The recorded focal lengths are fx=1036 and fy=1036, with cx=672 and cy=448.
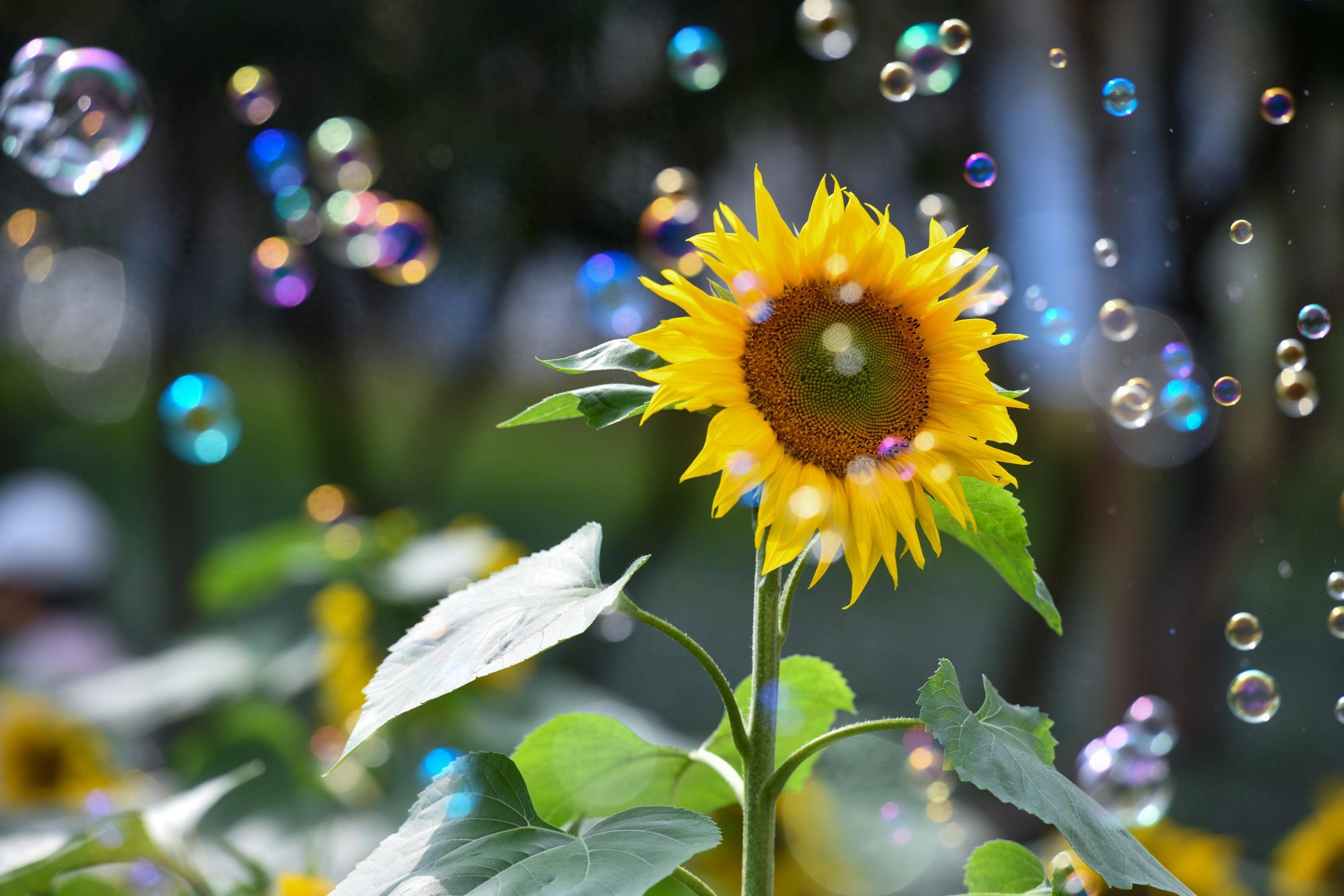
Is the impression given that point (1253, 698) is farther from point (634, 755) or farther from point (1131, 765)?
point (634, 755)

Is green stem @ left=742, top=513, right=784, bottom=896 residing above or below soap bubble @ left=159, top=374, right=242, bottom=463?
below

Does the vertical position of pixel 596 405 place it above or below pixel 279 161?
below

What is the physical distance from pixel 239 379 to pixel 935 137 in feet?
10.1

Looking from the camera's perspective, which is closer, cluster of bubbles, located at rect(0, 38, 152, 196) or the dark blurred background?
cluster of bubbles, located at rect(0, 38, 152, 196)

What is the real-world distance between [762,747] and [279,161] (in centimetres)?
144

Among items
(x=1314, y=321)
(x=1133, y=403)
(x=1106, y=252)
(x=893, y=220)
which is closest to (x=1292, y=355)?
(x=1314, y=321)

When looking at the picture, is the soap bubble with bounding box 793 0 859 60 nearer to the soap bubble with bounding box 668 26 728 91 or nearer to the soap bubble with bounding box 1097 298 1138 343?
the soap bubble with bounding box 668 26 728 91

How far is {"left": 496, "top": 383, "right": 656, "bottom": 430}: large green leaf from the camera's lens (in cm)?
48

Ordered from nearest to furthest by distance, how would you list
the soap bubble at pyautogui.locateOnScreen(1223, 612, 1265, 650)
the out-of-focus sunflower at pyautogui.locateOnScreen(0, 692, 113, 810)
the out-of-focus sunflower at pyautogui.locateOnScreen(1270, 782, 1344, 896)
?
the soap bubble at pyautogui.locateOnScreen(1223, 612, 1265, 650) < the out-of-focus sunflower at pyautogui.locateOnScreen(1270, 782, 1344, 896) < the out-of-focus sunflower at pyautogui.locateOnScreen(0, 692, 113, 810)

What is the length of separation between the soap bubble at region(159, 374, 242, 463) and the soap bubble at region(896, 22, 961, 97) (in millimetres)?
1082

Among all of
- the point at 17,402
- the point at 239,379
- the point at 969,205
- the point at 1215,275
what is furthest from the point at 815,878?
the point at 17,402

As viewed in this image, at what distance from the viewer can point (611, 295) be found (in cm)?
134

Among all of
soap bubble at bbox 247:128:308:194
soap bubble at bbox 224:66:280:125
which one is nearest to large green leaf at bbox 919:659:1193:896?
soap bubble at bbox 224:66:280:125

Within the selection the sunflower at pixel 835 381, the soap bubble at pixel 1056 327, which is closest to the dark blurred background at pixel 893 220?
the soap bubble at pixel 1056 327
